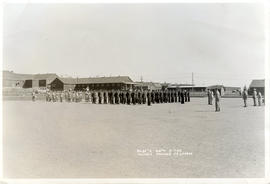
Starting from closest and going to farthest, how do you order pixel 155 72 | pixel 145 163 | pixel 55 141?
pixel 145 163
pixel 55 141
pixel 155 72

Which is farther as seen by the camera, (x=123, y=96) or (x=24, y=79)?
(x=123, y=96)

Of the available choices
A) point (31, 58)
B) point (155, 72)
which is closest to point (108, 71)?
point (155, 72)

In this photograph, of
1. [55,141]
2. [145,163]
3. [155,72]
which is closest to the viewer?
[145,163]

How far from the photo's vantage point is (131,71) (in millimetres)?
4086

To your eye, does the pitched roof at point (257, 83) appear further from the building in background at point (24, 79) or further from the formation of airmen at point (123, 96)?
the formation of airmen at point (123, 96)

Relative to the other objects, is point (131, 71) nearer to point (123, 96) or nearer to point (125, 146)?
point (125, 146)

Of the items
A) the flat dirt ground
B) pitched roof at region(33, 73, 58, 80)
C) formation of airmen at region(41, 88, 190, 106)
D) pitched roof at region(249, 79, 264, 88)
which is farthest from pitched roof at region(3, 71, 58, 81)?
pitched roof at region(249, 79, 264, 88)

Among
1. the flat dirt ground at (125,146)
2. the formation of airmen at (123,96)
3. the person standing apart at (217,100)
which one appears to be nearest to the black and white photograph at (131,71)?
the flat dirt ground at (125,146)

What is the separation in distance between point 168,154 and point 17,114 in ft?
5.21

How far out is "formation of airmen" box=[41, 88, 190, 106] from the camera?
6383mm

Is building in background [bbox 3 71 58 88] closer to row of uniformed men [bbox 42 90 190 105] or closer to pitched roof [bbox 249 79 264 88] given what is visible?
row of uniformed men [bbox 42 90 190 105]

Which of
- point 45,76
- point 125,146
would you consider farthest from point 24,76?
point 125,146

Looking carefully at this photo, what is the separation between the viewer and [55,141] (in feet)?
12.2

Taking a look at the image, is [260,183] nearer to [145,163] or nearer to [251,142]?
[251,142]
